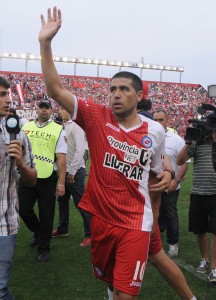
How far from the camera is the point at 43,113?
5707 millimetres

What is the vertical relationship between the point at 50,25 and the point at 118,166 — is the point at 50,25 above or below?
above

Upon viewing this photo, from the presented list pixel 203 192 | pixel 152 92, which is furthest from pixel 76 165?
pixel 152 92

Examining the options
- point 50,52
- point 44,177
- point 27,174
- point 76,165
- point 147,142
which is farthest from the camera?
point 76,165

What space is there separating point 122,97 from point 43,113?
2.67 m

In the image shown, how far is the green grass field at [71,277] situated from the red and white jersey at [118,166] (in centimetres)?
157

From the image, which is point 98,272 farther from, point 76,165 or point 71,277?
point 76,165

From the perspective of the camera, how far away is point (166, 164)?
11.9 feet

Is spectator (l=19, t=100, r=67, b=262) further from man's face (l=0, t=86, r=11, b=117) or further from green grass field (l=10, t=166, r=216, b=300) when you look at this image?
man's face (l=0, t=86, r=11, b=117)

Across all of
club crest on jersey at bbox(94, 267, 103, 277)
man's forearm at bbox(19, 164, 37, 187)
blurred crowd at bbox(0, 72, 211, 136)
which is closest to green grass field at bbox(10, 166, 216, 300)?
club crest on jersey at bbox(94, 267, 103, 277)

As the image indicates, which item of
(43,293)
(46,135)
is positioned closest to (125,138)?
(43,293)

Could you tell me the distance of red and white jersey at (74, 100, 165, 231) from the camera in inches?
123

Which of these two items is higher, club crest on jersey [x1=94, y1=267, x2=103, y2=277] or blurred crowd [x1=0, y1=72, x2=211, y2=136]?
blurred crowd [x1=0, y1=72, x2=211, y2=136]

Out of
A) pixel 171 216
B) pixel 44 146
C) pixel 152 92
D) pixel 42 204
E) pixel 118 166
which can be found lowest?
pixel 171 216

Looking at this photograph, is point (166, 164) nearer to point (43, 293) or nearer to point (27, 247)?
point (43, 293)
